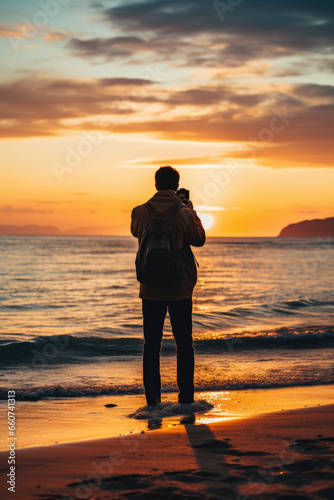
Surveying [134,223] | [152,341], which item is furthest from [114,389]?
[134,223]

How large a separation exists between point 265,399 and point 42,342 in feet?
21.2

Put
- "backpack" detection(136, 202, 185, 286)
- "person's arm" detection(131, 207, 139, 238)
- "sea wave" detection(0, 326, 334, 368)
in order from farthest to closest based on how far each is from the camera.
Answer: "sea wave" detection(0, 326, 334, 368)
"person's arm" detection(131, 207, 139, 238)
"backpack" detection(136, 202, 185, 286)

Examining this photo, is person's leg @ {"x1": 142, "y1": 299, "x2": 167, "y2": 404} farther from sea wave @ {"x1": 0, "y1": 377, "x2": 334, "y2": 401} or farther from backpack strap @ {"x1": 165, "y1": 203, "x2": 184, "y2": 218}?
sea wave @ {"x1": 0, "y1": 377, "x2": 334, "y2": 401}

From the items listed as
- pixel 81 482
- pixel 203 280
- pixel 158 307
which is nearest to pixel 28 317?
pixel 158 307

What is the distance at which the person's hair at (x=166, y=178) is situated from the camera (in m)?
4.85

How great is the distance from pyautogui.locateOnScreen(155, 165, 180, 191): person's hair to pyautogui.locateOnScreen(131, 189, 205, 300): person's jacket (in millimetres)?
99

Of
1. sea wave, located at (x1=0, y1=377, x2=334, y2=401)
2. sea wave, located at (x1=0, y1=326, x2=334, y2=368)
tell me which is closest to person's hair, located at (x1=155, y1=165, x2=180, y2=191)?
sea wave, located at (x1=0, y1=377, x2=334, y2=401)

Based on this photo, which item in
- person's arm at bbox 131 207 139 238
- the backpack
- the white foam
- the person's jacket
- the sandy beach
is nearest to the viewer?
the sandy beach

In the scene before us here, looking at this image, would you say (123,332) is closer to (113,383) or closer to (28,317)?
(28,317)

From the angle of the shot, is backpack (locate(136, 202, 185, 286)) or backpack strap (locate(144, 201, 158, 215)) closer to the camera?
backpack (locate(136, 202, 185, 286))

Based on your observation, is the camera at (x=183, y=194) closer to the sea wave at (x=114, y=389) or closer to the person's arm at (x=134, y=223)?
the person's arm at (x=134, y=223)

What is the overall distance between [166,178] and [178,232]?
0.54m

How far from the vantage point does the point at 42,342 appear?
11.5 meters

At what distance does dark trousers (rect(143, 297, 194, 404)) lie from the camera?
4.71 meters
